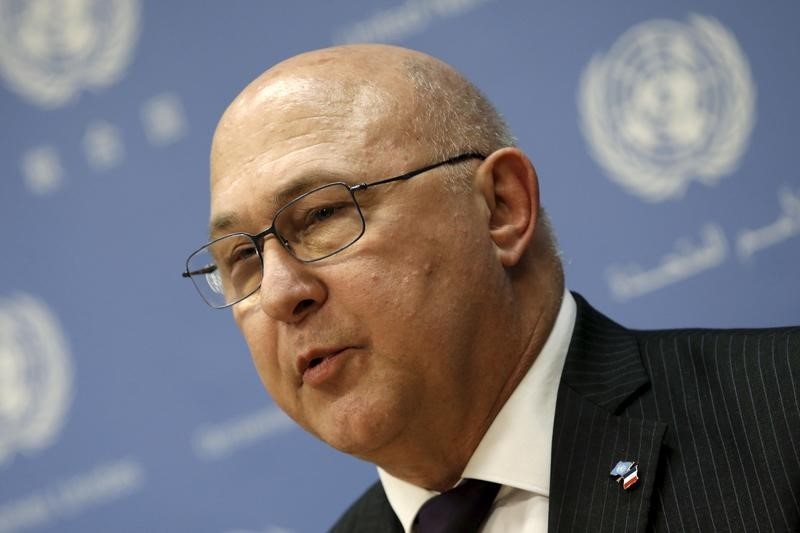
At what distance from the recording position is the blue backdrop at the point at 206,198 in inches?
118

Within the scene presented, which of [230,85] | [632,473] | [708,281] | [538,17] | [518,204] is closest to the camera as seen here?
[632,473]

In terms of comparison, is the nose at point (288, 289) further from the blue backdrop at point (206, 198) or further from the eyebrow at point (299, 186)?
the blue backdrop at point (206, 198)

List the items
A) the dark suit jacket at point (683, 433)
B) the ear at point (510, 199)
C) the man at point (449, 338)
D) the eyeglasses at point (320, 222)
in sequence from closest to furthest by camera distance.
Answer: the dark suit jacket at point (683, 433), the man at point (449, 338), the eyeglasses at point (320, 222), the ear at point (510, 199)

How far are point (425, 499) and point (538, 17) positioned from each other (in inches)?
62.1

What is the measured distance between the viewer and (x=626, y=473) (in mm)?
2084

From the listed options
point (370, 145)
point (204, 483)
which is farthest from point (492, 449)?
point (204, 483)

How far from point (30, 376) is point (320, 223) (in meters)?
1.64

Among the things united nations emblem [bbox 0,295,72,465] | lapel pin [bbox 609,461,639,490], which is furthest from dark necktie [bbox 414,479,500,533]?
united nations emblem [bbox 0,295,72,465]

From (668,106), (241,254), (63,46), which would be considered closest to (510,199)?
(241,254)

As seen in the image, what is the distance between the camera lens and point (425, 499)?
8.02ft

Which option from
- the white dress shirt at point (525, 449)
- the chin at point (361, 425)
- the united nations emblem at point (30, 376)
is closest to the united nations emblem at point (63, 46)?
the united nations emblem at point (30, 376)

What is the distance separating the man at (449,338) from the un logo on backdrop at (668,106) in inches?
29.1

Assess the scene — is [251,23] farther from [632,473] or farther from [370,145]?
[632,473]

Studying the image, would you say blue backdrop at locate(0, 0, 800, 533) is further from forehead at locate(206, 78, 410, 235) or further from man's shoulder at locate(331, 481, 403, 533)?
forehead at locate(206, 78, 410, 235)
